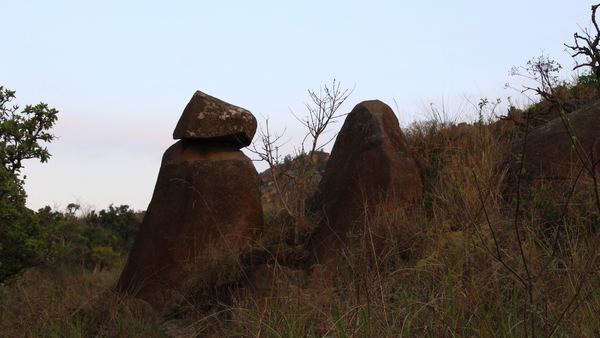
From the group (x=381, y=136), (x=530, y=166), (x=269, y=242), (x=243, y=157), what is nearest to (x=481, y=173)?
(x=530, y=166)

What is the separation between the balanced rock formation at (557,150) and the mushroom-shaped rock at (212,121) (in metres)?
3.15

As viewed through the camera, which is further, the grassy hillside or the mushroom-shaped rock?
the mushroom-shaped rock

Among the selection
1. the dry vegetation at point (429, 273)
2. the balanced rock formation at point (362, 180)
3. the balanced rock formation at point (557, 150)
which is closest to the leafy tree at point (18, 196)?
the dry vegetation at point (429, 273)

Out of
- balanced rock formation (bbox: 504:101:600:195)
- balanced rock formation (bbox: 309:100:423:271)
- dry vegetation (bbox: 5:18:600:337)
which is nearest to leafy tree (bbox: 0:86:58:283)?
dry vegetation (bbox: 5:18:600:337)

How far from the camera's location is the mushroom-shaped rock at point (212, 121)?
21.1ft

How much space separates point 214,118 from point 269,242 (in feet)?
5.56

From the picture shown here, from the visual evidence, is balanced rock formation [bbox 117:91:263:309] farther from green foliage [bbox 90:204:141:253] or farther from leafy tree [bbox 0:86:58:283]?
green foliage [bbox 90:204:141:253]

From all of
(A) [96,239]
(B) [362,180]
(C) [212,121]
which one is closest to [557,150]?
(B) [362,180]

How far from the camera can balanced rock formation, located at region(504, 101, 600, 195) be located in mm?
4578

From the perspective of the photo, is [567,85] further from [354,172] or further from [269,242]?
[269,242]

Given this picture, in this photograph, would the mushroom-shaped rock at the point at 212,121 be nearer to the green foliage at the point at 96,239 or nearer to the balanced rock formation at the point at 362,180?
the balanced rock formation at the point at 362,180

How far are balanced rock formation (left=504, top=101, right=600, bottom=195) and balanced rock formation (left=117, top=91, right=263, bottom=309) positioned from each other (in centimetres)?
295

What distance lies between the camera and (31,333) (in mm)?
3871

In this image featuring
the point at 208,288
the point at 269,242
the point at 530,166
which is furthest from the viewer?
the point at 269,242
